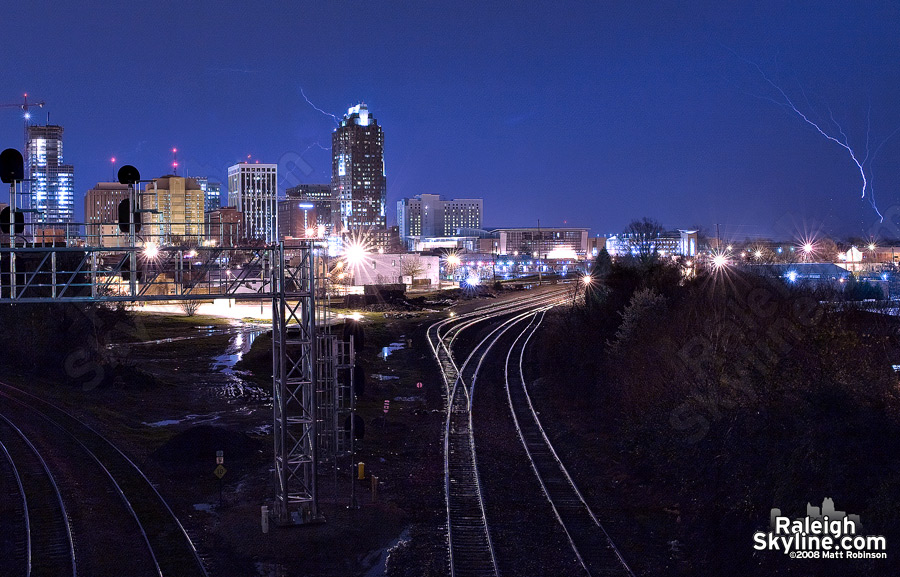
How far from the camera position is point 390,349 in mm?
38625

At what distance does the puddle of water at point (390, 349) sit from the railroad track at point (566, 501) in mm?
11603

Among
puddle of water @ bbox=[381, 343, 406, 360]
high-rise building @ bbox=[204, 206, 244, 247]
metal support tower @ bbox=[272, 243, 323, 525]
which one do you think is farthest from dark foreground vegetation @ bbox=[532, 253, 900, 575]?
puddle of water @ bbox=[381, 343, 406, 360]

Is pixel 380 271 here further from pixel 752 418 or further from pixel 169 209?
pixel 752 418

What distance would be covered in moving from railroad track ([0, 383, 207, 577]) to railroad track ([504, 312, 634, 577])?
5.67 meters

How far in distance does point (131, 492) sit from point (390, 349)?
Answer: 935 inches

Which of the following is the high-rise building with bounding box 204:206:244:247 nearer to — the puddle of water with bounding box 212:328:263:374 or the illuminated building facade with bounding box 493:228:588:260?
the puddle of water with bounding box 212:328:263:374

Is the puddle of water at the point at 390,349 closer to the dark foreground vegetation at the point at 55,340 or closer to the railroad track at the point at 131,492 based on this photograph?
the dark foreground vegetation at the point at 55,340

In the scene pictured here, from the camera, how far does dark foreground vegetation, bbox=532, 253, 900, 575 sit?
10.5 m

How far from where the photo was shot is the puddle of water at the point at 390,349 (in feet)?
120

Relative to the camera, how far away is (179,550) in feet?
39.5

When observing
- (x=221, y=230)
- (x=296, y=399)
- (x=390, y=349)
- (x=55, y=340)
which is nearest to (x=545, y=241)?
(x=390, y=349)

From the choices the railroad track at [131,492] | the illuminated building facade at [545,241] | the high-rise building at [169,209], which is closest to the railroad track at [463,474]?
the railroad track at [131,492]

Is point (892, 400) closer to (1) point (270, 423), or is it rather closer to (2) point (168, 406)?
(1) point (270, 423)

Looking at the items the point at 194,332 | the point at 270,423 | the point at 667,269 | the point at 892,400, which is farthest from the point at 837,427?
the point at 194,332
